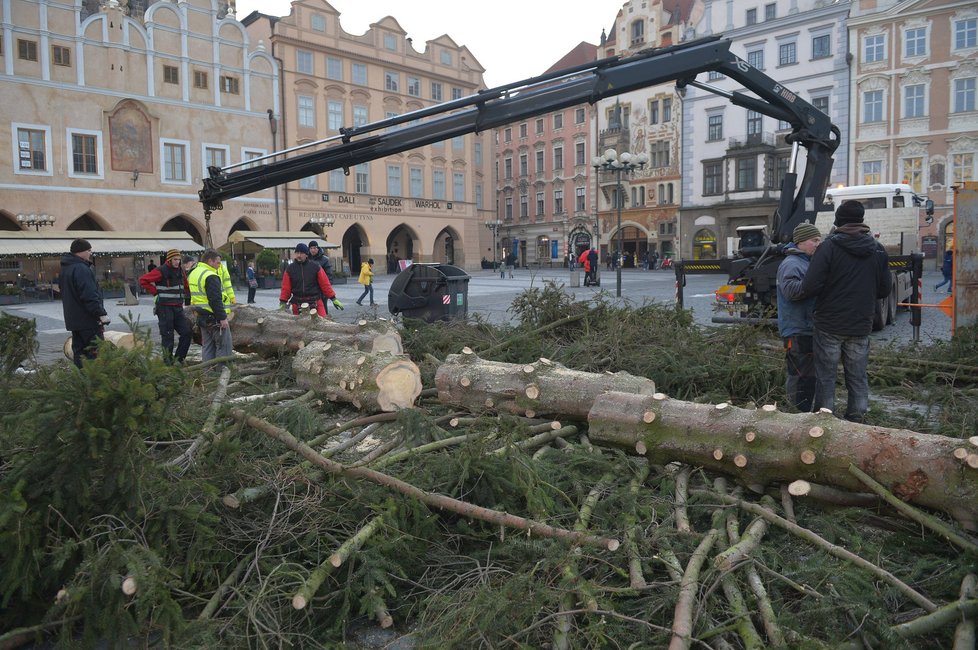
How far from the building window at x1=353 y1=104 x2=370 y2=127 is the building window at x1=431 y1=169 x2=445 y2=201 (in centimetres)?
624

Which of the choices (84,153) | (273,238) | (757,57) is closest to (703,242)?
(757,57)

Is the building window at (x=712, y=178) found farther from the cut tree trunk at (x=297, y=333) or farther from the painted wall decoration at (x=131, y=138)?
the cut tree trunk at (x=297, y=333)

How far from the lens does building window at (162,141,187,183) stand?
35.9 metres

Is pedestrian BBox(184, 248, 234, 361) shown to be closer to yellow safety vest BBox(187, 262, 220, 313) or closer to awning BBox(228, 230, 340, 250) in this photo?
yellow safety vest BBox(187, 262, 220, 313)

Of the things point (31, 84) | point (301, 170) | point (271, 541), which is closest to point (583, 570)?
point (271, 541)

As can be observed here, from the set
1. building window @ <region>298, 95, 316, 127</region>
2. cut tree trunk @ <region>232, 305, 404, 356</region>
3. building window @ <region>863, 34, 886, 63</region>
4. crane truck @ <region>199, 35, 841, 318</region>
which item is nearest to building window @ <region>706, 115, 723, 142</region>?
building window @ <region>863, 34, 886, 63</region>

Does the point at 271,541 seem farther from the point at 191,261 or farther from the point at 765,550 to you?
the point at 191,261

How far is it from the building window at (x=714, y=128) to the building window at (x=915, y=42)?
38.5ft

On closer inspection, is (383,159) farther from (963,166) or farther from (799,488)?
(799,488)

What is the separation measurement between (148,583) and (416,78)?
48.7m

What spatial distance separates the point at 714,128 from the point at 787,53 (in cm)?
644

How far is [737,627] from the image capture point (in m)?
Result: 2.82

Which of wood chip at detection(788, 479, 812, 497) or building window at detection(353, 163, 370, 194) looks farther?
building window at detection(353, 163, 370, 194)

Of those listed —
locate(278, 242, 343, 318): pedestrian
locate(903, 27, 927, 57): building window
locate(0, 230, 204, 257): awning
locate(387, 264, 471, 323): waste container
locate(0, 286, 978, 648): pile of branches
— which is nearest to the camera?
locate(0, 286, 978, 648): pile of branches
